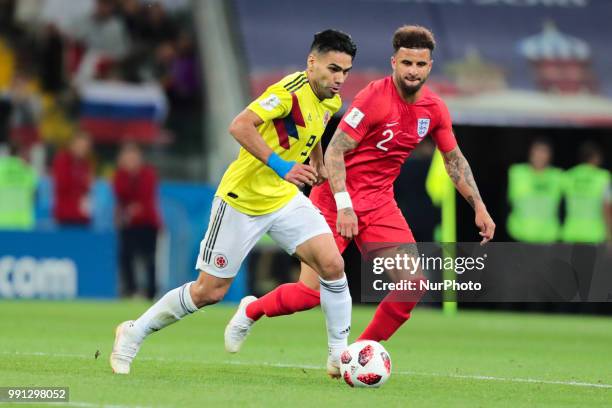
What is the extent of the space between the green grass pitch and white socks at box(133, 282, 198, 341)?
0.88 feet

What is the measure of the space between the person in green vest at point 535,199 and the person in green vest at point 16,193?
5.81 meters

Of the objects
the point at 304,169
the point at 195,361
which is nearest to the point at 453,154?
the point at 304,169

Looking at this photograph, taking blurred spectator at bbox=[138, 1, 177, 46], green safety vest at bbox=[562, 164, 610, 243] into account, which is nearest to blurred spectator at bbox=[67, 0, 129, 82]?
blurred spectator at bbox=[138, 1, 177, 46]

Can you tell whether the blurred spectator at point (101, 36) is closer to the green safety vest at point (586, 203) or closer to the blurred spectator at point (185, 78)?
the blurred spectator at point (185, 78)

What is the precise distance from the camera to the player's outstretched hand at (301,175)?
7.71 m

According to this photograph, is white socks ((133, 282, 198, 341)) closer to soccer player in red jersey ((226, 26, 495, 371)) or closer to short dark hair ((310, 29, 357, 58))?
soccer player in red jersey ((226, 26, 495, 371))

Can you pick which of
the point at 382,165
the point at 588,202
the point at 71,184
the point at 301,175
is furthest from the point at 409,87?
the point at 71,184

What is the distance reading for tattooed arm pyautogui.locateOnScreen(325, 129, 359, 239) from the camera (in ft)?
26.9

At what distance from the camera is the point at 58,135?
21844 mm

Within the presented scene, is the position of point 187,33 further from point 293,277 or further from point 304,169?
point 304,169

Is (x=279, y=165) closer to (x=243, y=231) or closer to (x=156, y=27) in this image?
(x=243, y=231)

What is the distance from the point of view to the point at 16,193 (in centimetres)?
1780

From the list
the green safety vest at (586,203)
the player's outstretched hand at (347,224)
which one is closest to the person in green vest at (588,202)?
the green safety vest at (586,203)

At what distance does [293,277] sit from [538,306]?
3.05 m
